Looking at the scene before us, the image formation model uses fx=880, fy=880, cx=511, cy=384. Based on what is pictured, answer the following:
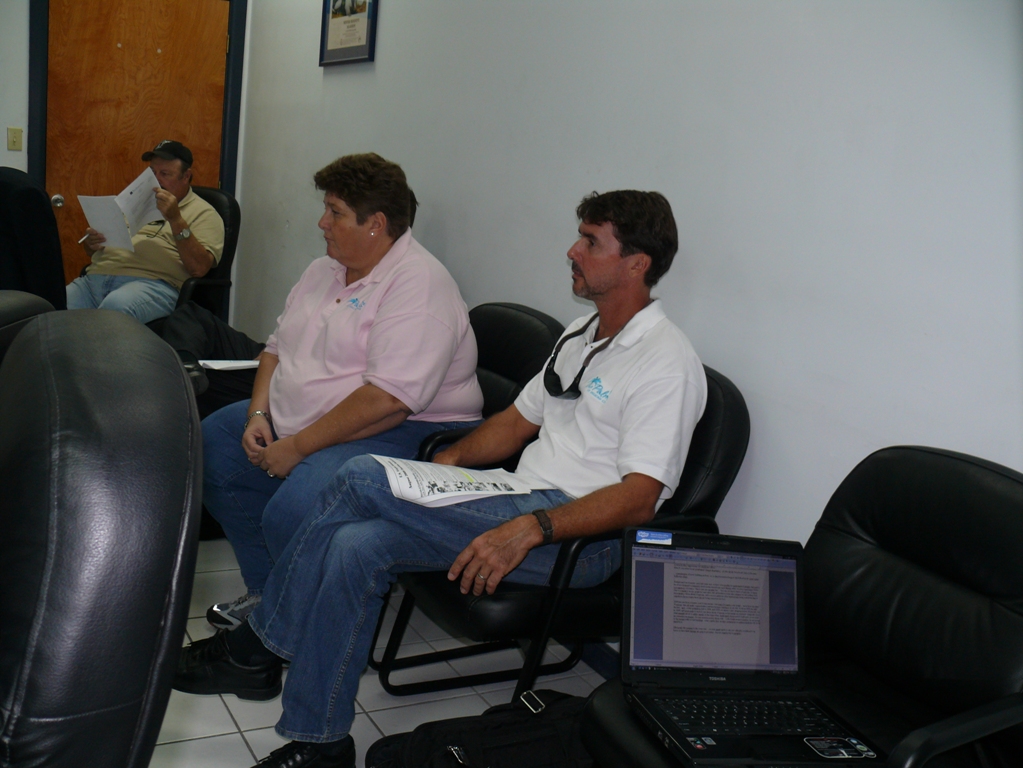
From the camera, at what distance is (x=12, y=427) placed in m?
0.57

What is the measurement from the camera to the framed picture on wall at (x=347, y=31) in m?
3.60

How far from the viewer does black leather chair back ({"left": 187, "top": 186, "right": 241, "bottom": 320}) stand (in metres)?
3.97

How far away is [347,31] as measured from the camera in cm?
377

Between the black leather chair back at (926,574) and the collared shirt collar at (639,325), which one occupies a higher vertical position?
the collared shirt collar at (639,325)

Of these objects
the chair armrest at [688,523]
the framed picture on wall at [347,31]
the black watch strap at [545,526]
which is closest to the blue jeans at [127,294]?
the framed picture on wall at [347,31]

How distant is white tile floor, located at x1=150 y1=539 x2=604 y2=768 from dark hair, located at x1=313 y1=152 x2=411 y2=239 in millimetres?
1046

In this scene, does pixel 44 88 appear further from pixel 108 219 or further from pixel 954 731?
pixel 954 731

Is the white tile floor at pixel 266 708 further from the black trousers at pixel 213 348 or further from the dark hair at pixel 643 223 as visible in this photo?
the dark hair at pixel 643 223

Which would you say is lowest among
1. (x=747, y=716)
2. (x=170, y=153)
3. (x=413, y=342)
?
(x=747, y=716)

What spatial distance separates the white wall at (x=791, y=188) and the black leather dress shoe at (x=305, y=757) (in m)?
1.02

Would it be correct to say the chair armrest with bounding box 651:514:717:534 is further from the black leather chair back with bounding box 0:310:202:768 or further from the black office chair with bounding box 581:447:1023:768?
the black leather chair back with bounding box 0:310:202:768

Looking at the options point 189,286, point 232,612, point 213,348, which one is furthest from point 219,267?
point 232,612

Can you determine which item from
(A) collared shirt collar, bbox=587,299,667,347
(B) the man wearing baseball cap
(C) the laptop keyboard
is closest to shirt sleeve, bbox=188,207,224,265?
(B) the man wearing baseball cap

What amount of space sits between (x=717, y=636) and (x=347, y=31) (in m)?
3.15
